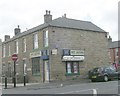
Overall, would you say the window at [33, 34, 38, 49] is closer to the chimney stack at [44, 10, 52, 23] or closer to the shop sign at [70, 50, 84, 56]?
the chimney stack at [44, 10, 52, 23]

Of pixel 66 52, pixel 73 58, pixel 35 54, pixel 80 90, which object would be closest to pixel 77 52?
pixel 73 58

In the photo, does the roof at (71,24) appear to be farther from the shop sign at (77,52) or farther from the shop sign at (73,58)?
the shop sign at (73,58)

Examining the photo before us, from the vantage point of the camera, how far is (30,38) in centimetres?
3334

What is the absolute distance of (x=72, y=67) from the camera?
30.5 m

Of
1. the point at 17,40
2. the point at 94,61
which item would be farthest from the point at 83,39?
the point at 17,40

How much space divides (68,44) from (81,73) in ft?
12.0

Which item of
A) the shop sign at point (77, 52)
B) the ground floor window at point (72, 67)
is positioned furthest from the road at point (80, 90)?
the shop sign at point (77, 52)

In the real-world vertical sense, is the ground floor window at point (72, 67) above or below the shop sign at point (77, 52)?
below

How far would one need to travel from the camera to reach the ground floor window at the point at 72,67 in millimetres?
30188

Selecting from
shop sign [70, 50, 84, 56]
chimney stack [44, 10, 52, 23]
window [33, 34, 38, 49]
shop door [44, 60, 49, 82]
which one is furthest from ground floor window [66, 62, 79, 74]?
chimney stack [44, 10, 52, 23]

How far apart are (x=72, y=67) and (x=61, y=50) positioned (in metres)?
2.39

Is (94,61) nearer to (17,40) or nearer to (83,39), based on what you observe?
(83,39)

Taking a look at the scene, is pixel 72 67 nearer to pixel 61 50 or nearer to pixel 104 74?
pixel 61 50

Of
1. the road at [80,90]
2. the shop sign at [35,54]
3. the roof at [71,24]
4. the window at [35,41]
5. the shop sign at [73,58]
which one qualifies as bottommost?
the road at [80,90]
